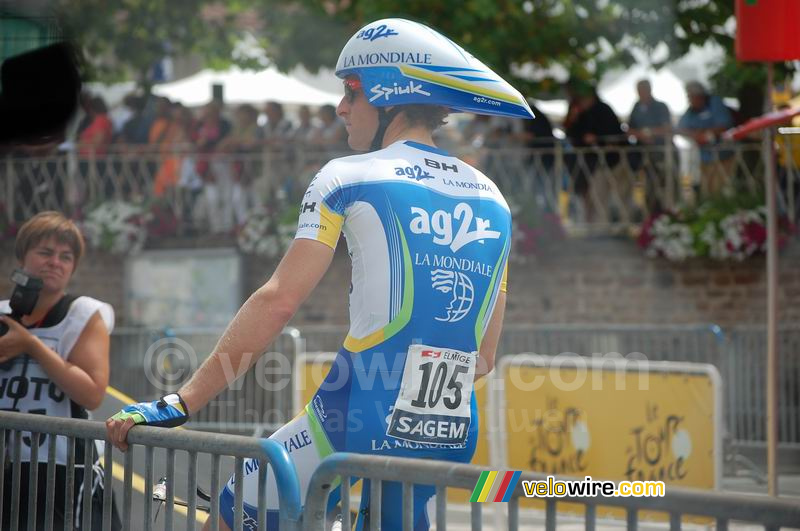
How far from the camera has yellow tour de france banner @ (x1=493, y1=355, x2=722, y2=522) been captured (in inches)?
334

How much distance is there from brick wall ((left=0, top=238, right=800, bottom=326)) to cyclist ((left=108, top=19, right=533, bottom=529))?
33.2 ft

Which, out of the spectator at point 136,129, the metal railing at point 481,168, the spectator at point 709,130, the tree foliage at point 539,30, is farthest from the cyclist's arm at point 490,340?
the spectator at point 136,129

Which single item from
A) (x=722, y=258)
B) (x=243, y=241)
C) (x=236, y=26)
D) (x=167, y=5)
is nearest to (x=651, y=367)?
(x=722, y=258)

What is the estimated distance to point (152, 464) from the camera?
3607 millimetres

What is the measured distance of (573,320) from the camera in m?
13.7

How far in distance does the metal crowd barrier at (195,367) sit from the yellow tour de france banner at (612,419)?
10.8ft

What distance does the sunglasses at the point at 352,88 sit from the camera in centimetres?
353

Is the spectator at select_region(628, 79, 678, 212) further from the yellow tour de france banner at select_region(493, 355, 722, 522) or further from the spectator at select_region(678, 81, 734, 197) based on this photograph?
the yellow tour de france banner at select_region(493, 355, 722, 522)

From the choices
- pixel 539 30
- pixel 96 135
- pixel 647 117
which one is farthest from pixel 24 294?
pixel 96 135

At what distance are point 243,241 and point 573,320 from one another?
3935mm

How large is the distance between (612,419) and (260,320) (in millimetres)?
5842

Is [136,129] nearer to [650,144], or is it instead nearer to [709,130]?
[650,144]

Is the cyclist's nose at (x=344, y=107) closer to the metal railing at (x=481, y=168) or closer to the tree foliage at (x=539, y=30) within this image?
the metal railing at (x=481, y=168)

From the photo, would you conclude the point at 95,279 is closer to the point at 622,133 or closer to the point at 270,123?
the point at 270,123
